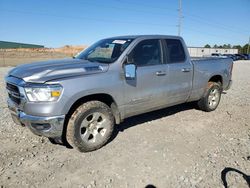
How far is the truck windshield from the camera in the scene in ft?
14.0

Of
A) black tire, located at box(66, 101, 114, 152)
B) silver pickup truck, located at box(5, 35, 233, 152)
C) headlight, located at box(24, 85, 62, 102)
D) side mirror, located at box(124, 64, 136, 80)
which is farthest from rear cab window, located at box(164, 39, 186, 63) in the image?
headlight, located at box(24, 85, 62, 102)

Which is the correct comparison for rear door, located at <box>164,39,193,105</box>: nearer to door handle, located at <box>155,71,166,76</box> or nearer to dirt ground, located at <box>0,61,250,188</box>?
door handle, located at <box>155,71,166,76</box>

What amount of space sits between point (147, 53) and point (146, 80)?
57 cm

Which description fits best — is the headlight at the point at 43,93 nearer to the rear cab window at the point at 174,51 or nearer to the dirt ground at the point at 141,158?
the dirt ground at the point at 141,158

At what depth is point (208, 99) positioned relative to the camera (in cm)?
605

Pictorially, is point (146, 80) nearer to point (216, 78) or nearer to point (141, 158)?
point (141, 158)

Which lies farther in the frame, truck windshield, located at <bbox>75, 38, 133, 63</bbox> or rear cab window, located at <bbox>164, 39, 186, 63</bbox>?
rear cab window, located at <bbox>164, 39, 186, 63</bbox>

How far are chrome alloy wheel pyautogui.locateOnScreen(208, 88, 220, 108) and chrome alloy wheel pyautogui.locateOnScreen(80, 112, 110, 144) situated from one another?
133 inches

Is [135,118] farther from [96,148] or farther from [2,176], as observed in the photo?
[2,176]

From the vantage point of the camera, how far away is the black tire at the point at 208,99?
5.95 m

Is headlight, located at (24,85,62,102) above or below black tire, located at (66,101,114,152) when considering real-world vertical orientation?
above

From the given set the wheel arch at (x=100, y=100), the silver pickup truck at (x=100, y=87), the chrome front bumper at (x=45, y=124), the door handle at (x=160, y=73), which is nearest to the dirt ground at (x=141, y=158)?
the silver pickup truck at (x=100, y=87)

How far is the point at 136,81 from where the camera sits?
166 inches

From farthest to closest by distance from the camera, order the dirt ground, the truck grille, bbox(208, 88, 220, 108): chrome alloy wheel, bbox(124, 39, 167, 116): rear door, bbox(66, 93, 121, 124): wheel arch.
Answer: bbox(208, 88, 220, 108): chrome alloy wheel → bbox(124, 39, 167, 116): rear door → bbox(66, 93, 121, 124): wheel arch → the truck grille → the dirt ground
